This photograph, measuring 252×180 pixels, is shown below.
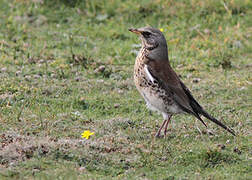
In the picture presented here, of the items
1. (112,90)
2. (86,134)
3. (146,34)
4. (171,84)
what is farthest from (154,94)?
(112,90)

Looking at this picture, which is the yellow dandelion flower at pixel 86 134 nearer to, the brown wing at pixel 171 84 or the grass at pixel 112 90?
the grass at pixel 112 90

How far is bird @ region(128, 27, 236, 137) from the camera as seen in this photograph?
6.76 metres

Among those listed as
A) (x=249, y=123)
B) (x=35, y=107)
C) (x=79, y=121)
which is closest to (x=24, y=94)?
(x=35, y=107)

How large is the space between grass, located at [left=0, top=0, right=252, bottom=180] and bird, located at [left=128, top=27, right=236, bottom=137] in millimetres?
355

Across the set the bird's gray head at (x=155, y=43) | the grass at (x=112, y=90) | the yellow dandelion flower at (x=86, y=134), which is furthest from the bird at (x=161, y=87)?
the yellow dandelion flower at (x=86, y=134)

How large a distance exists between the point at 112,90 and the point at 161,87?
2.11 m

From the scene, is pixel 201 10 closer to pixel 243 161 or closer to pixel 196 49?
pixel 196 49

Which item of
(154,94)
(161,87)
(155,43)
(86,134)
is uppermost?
(155,43)

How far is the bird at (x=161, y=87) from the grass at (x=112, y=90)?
1.16 feet

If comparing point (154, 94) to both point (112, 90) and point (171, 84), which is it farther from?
point (112, 90)

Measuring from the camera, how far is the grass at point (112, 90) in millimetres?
5992

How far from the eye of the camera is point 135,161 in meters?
6.07

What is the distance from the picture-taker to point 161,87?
266 inches

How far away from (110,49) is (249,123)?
4.09m
